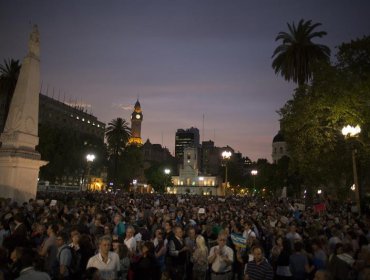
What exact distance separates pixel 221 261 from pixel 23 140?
1896 cm

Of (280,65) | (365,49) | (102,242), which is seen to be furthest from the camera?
(280,65)

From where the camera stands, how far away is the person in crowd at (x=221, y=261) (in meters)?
8.08

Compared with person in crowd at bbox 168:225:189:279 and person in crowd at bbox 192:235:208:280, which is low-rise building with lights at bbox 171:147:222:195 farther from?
person in crowd at bbox 192:235:208:280

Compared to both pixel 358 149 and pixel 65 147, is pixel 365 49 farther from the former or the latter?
pixel 65 147

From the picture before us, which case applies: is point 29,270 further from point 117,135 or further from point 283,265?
point 117,135

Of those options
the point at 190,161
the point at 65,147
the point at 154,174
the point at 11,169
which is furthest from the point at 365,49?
the point at 190,161

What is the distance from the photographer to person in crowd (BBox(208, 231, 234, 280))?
808cm

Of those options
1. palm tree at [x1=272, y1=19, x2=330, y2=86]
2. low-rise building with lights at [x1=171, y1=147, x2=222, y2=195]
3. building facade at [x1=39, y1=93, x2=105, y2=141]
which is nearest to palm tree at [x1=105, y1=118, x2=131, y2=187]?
building facade at [x1=39, y1=93, x2=105, y2=141]

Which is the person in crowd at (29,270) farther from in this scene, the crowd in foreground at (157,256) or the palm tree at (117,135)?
the palm tree at (117,135)

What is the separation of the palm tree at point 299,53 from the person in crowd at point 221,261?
1299 inches

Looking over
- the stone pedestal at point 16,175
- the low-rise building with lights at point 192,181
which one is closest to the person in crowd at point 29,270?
the stone pedestal at point 16,175

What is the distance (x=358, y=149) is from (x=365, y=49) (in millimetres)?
8081

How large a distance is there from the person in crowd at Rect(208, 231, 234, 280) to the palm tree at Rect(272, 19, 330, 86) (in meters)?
33.0

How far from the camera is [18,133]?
2292 centimetres
